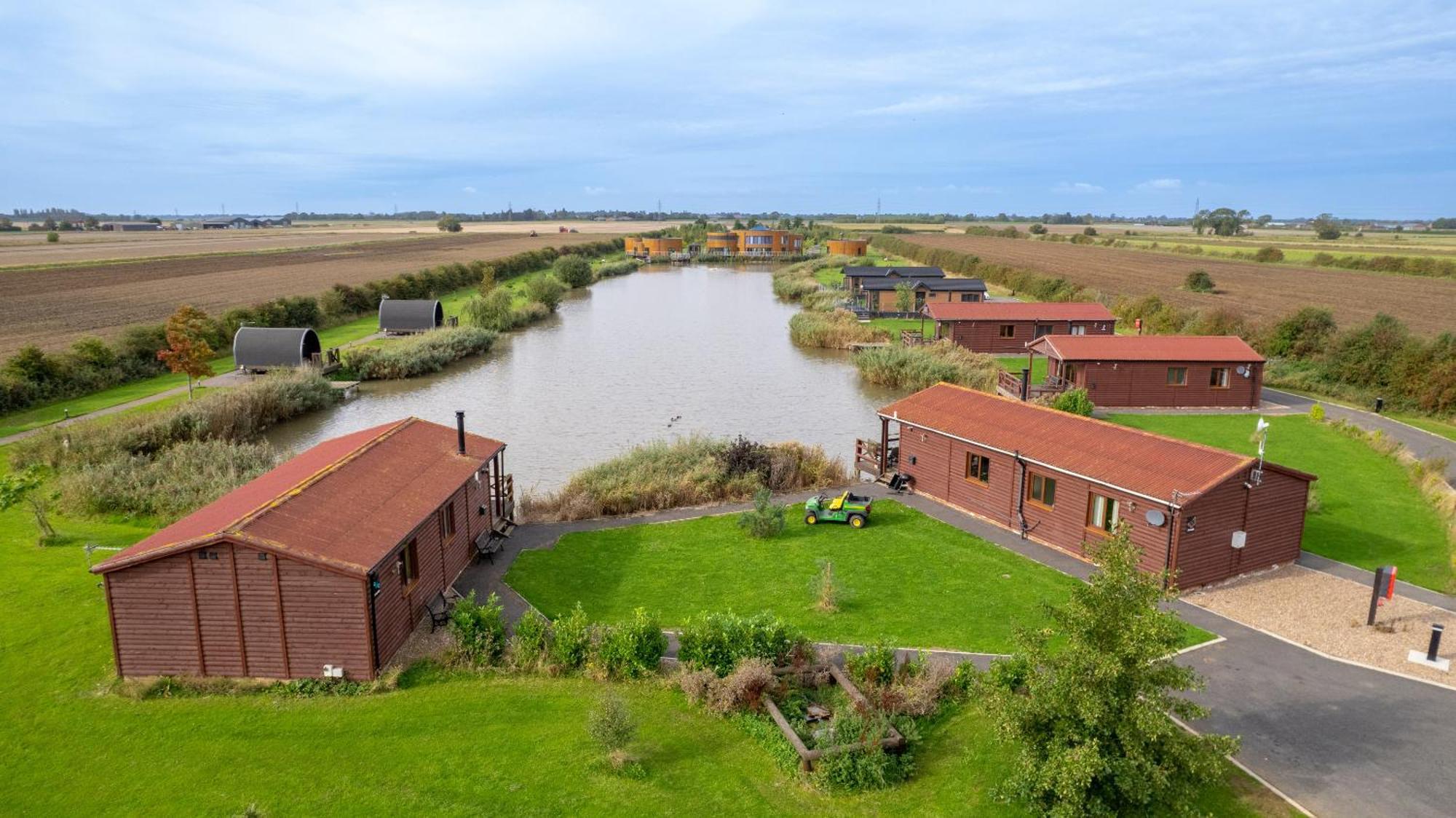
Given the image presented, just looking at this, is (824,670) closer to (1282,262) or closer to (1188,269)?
(1188,269)

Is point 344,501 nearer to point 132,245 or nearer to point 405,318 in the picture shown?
point 405,318

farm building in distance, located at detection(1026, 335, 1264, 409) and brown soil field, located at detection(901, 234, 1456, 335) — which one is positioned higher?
brown soil field, located at detection(901, 234, 1456, 335)

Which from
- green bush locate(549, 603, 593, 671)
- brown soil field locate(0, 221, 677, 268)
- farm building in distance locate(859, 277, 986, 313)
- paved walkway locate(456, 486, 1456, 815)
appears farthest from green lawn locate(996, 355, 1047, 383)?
brown soil field locate(0, 221, 677, 268)

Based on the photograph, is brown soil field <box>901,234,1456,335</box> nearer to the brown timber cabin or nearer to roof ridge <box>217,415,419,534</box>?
roof ridge <box>217,415,419,534</box>

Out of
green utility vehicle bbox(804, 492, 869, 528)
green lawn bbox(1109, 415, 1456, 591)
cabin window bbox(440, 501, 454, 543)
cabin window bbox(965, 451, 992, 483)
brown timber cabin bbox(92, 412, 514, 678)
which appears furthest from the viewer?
cabin window bbox(965, 451, 992, 483)

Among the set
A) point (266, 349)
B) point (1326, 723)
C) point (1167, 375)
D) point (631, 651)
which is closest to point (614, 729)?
point (631, 651)

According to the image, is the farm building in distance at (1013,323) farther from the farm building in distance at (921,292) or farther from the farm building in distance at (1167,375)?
the farm building in distance at (1167,375)

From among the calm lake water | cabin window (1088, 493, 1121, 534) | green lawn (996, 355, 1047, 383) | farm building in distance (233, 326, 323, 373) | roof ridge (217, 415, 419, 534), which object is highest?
roof ridge (217, 415, 419, 534)

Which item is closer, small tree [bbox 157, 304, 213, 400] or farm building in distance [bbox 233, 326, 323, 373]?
small tree [bbox 157, 304, 213, 400]
